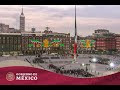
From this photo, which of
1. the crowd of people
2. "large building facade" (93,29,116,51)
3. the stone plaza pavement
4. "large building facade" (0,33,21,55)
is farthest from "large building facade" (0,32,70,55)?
"large building facade" (93,29,116,51)

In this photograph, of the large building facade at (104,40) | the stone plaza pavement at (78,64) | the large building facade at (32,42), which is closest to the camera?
the stone plaza pavement at (78,64)

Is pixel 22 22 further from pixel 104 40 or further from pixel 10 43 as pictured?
pixel 104 40

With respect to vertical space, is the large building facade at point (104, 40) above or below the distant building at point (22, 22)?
below

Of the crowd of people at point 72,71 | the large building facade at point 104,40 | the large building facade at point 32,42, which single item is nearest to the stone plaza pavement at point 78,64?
the crowd of people at point 72,71

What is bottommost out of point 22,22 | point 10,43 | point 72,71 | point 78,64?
point 72,71

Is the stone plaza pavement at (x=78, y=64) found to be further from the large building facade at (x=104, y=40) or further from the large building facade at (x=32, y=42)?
the large building facade at (x=104, y=40)

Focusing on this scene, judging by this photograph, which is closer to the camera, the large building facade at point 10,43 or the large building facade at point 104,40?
the large building facade at point 10,43

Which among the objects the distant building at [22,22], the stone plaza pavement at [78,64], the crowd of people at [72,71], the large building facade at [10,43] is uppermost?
the distant building at [22,22]

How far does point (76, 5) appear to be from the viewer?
324 inches

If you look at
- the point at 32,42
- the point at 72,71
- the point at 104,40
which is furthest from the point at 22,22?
the point at 104,40

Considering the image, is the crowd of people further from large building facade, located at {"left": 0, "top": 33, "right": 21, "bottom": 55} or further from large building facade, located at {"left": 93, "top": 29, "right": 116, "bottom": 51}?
large building facade, located at {"left": 0, "top": 33, "right": 21, "bottom": 55}
